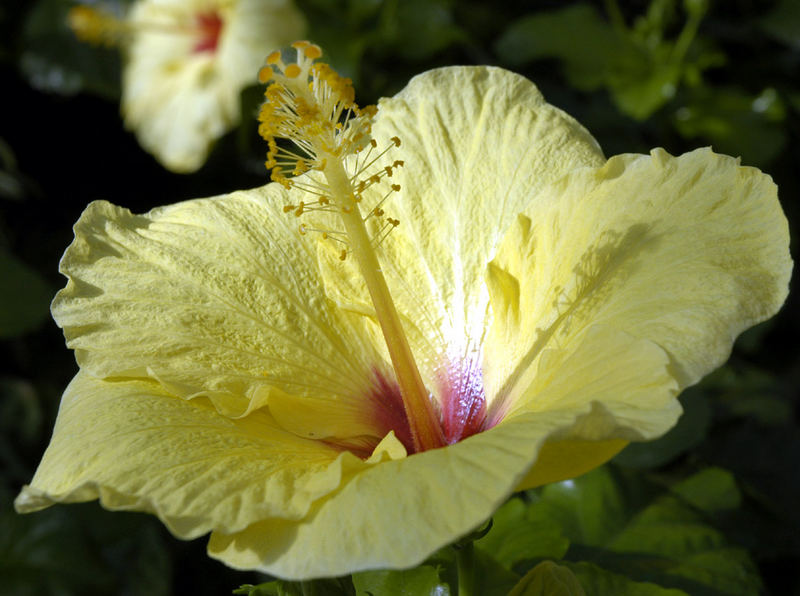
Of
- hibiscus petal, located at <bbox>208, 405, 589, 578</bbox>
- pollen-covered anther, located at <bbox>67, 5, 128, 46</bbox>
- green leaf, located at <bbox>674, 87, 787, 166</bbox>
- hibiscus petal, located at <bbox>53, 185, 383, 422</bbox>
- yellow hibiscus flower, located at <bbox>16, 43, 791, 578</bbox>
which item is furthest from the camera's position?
pollen-covered anther, located at <bbox>67, 5, 128, 46</bbox>

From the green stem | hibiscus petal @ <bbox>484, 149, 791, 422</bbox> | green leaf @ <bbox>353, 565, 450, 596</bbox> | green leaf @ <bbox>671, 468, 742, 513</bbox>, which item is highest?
hibiscus petal @ <bbox>484, 149, 791, 422</bbox>

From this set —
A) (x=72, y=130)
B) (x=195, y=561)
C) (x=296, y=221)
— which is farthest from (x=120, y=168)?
(x=296, y=221)

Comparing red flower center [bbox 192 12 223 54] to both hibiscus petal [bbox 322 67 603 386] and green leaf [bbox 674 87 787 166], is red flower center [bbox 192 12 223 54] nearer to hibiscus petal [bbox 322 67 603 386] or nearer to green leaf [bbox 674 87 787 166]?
green leaf [bbox 674 87 787 166]

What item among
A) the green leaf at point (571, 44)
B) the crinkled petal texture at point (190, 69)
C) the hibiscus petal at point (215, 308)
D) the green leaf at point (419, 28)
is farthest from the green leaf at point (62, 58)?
the hibiscus petal at point (215, 308)

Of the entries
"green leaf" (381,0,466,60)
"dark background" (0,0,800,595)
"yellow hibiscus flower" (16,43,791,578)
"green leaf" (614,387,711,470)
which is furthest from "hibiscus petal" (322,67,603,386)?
"green leaf" (381,0,466,60)

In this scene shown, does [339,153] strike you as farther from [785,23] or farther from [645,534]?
[785,23]

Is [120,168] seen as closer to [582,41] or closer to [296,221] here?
[582,41]
